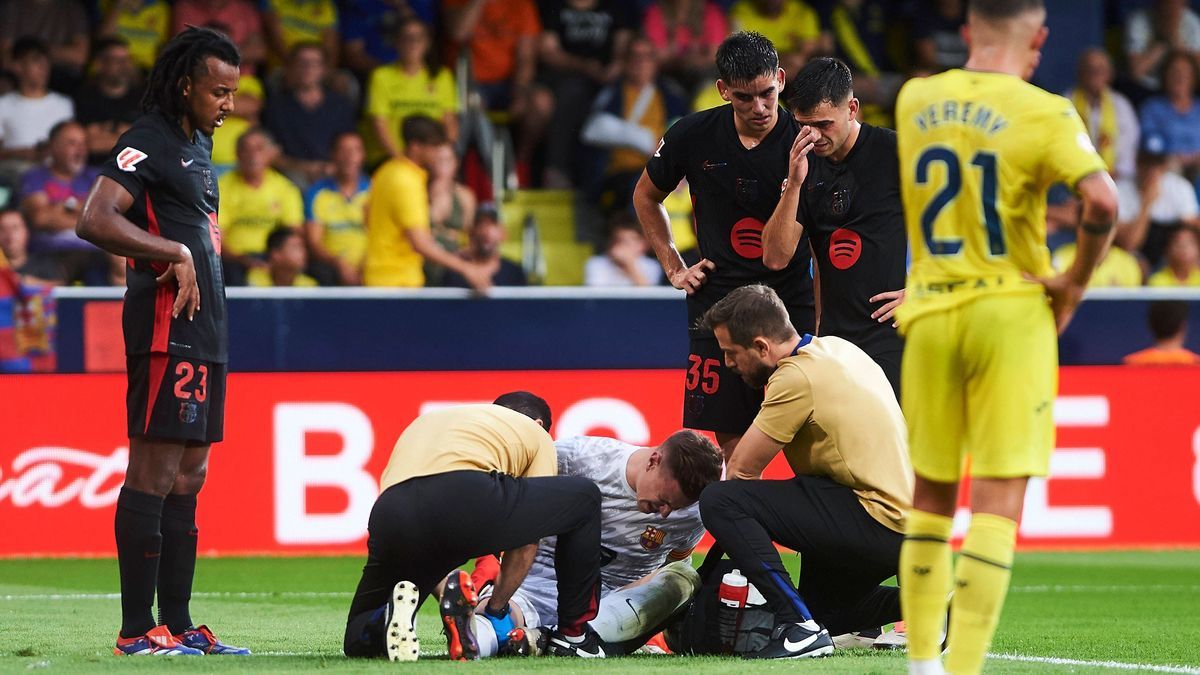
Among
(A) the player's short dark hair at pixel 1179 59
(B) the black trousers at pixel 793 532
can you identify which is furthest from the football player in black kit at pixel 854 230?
(A) the player's short dark hair at pixel 1179 59

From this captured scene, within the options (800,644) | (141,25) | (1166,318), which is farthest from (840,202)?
(141,25)

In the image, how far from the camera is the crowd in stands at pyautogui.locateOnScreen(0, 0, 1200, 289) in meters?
12.3

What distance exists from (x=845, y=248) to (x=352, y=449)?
15.3 ft

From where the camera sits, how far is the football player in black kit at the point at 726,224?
6.94 m

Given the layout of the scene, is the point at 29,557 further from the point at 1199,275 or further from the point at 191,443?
the point at 1199,275

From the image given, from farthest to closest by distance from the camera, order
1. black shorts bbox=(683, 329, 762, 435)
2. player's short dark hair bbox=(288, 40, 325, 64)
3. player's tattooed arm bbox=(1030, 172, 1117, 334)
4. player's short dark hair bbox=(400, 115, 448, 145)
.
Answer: player's short dark hair bbox=(288, 40, 325, 64), player's short dark hair bbox=(400, 115, 448, 145), black shorts bbox=(683, 329, 762, 435), player's tattooed arm bbox=(1030, 172, 1117, 334)

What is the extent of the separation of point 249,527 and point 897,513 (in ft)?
18.0

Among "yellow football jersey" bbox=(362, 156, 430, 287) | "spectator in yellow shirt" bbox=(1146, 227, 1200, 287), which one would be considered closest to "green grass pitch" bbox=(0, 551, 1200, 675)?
"yellow football jersey" bbox=(362, 156, 430, 287)

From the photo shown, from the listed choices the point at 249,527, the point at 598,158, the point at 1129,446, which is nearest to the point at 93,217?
the point at 249,527

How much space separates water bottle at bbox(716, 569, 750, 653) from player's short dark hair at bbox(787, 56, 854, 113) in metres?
1.90

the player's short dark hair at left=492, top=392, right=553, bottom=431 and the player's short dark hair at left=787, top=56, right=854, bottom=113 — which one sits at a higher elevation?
the player's short dark hair at left=787, top=56, right=854, bottom=113

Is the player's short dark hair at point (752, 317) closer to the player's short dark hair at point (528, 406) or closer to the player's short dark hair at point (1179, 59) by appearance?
the player's short dark hair at point (528, 406)

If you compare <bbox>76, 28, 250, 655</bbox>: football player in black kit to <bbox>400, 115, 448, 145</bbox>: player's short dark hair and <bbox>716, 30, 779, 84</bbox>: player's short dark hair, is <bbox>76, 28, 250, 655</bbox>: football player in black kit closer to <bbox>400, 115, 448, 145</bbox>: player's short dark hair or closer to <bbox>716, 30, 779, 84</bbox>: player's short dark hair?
<bbox>716, 30, 779, 84</bbox>: player's short dark hair

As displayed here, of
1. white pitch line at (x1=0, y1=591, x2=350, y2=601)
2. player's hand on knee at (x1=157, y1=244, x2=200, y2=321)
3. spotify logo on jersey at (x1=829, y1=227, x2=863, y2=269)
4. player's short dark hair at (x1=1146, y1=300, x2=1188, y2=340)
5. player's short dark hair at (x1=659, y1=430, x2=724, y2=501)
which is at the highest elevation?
spotify logo on jersey at (x1=829, y1=227, x2=863, y2=269)
